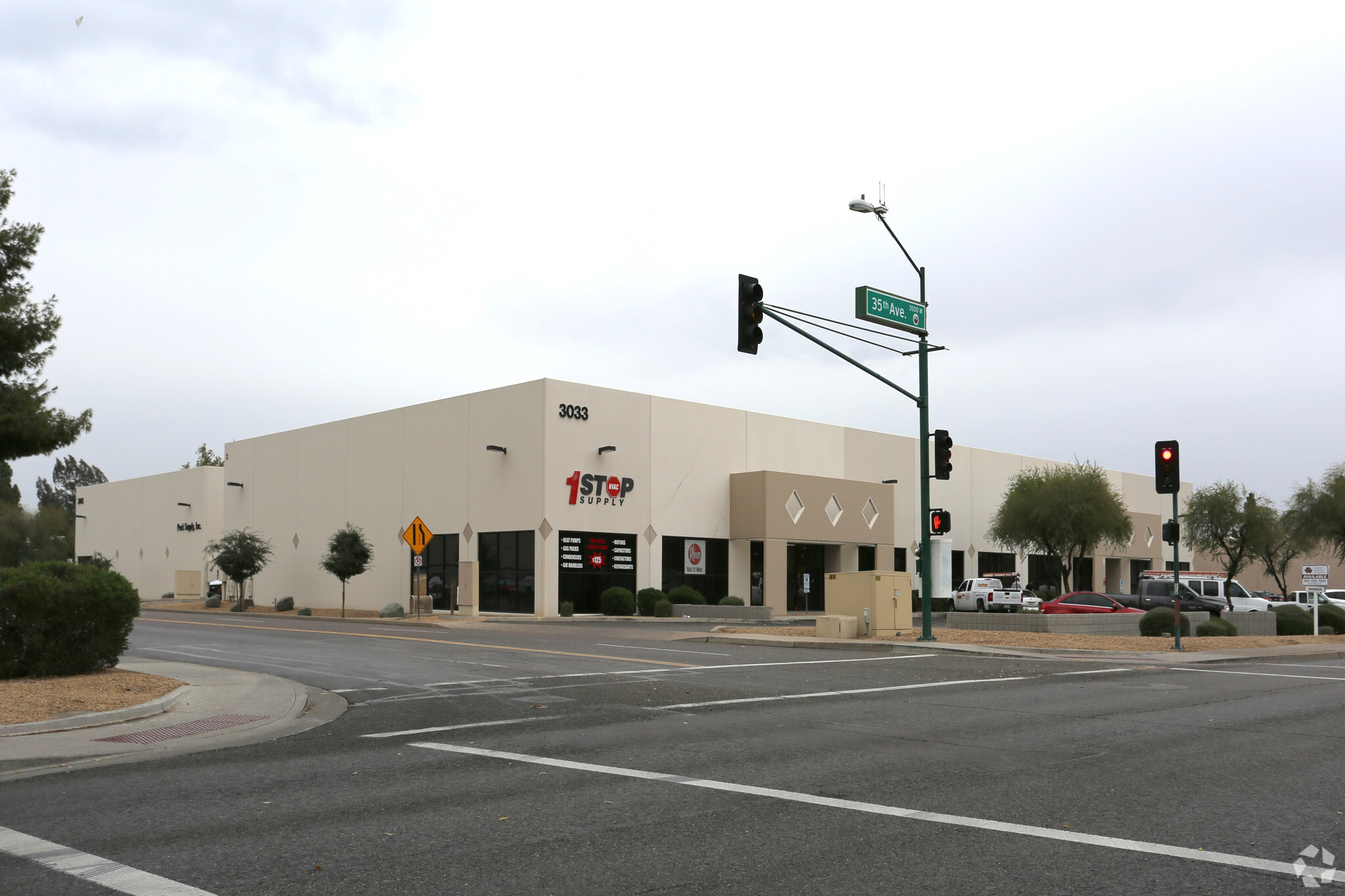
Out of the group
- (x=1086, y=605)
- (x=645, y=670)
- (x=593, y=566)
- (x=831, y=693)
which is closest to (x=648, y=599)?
(x=593, y=566)

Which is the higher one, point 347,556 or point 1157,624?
point 347,556

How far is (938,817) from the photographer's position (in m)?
7.44

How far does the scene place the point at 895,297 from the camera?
25.4 metres

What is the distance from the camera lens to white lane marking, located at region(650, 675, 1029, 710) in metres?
14.4

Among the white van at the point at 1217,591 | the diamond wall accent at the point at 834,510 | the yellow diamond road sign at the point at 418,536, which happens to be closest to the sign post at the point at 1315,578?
the white van at the point at 1217,591

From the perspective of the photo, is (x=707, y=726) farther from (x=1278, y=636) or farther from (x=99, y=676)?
(x=1278, y=636)

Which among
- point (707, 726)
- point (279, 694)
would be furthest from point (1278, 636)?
point (279, 694)

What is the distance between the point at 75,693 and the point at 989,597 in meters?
40.8

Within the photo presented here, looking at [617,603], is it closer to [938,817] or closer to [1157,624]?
[1157,624]

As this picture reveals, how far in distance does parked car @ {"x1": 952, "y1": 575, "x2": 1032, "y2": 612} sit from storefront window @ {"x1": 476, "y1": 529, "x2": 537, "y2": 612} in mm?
19153

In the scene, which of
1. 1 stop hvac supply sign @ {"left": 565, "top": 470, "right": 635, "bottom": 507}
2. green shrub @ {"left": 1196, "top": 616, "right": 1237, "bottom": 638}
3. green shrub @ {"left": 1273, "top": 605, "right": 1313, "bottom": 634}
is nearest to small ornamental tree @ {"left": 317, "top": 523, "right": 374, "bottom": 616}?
1 stop hvac supply sign @ {"left": 565, "top": 470, "right": 635, "bottom": 507}

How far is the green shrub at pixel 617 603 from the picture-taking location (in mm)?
43969

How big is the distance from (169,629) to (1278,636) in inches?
1355

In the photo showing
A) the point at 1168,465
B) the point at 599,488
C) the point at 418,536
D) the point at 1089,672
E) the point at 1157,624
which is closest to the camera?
the point at 1089,672
